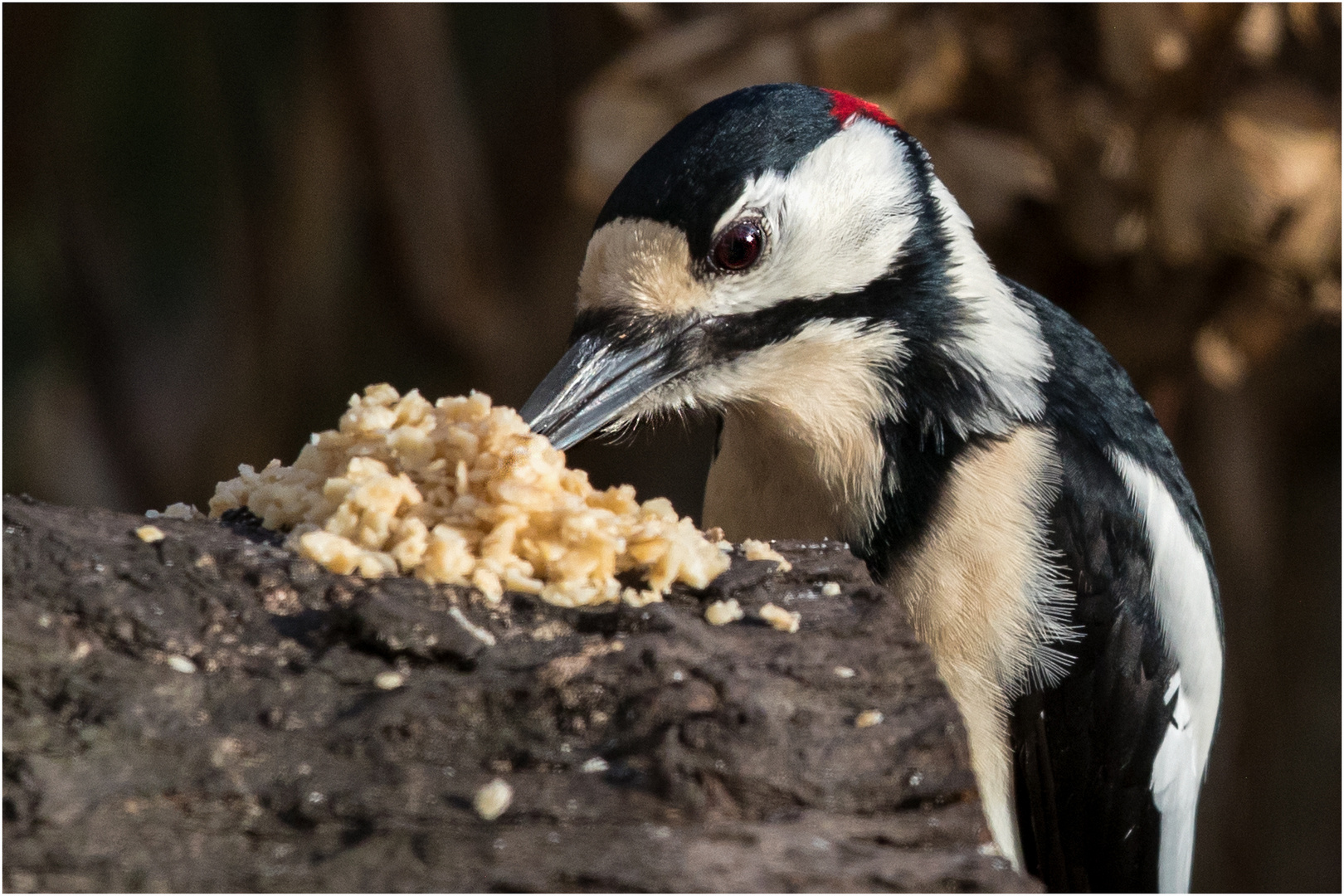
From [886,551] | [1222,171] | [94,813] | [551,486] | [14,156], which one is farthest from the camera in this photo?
[14,156]

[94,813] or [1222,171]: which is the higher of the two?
[1222,171]

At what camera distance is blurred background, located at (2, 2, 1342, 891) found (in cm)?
292

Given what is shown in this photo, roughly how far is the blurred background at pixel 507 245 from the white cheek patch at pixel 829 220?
1257 mm

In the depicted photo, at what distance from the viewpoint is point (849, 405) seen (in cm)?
165

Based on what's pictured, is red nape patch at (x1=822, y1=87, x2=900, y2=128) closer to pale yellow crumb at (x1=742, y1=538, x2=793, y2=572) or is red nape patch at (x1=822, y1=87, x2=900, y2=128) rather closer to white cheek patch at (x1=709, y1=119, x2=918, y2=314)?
white cheek patch at (x1=709, y1=119, x2=918, y2=314)

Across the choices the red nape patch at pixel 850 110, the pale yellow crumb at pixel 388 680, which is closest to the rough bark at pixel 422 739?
the pale yellow crumb at pixel 388 680

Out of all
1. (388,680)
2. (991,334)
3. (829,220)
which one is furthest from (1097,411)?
(388,680)

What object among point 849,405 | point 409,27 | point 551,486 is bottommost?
point 551,486

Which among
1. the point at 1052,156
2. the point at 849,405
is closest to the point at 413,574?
the point at 849,405

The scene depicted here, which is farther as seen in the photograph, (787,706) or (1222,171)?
(1222,171)

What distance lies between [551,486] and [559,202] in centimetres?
351

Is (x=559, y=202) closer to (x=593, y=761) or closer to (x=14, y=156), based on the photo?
(x=14, y=156)

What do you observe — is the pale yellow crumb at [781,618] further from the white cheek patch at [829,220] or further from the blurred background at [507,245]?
the blurred background at [507,245]

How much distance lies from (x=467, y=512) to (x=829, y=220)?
66cm
